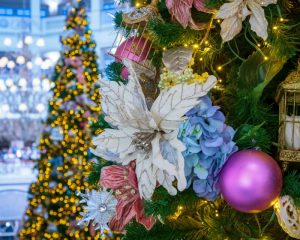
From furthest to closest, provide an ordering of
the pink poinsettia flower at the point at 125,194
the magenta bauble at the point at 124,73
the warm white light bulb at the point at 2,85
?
the warm white light bulb at the point at 2,85
the magenta bauble at the point at 124,73
the pink poinsettia flower at the point at 125,194

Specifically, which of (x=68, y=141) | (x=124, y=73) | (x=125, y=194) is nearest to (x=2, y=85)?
(x=68, y=141)

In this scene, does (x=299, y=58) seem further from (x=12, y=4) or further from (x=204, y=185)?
(x=12, y=4)

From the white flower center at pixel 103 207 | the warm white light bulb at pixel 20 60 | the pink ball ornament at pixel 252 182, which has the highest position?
the pink ball ornament at pixel 252 182

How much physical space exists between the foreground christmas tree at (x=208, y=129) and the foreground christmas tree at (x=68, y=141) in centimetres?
132

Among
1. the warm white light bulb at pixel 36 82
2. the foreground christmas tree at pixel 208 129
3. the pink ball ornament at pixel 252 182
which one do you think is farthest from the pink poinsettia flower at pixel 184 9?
the warm white light bulb at pixel 36 82

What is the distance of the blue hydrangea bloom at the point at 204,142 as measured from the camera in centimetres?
59

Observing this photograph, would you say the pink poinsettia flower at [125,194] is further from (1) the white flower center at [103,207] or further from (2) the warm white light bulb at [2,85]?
(2) the warm white light bulb at [2,85]

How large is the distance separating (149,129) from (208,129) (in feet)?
0.26

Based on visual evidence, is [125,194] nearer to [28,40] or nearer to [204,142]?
[204,142]

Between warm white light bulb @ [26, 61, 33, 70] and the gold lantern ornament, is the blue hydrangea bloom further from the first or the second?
warm white light bulb @ [26, 61, 33, 70]

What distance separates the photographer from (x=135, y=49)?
776mm

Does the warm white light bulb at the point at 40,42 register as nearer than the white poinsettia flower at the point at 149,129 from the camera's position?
No

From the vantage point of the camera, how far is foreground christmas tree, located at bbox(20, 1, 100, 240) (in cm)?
203

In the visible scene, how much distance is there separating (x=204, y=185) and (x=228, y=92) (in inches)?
6.4
